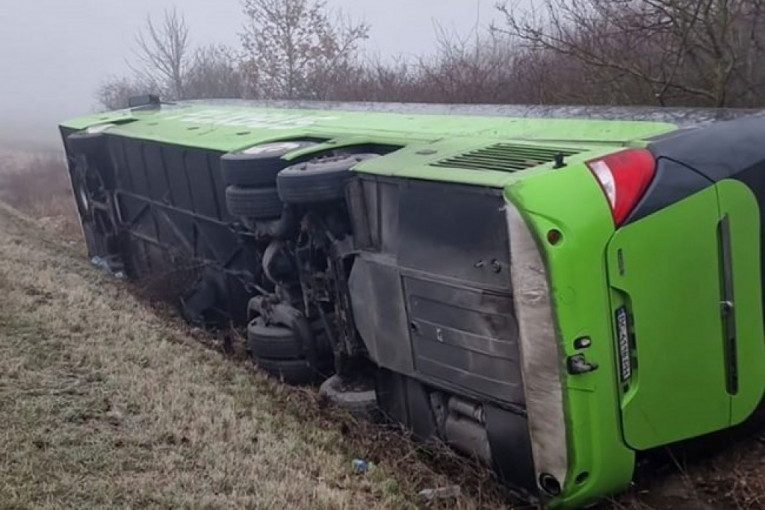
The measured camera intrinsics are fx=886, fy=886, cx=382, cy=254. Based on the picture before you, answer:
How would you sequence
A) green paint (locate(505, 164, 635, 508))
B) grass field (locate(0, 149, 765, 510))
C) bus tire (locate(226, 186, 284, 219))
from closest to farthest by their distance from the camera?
1. green paint (locate(505, 164, 635, 508))
2. grass field (locate(0, 149, 765, 510))
3. bus tire (locate(226, 186, 284, 219))

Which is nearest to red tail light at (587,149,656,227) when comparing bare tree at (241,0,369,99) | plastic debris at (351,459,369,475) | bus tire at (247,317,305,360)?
plastic debris at (351,459,369,475)

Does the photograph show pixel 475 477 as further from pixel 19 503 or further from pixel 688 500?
pixel 19 503

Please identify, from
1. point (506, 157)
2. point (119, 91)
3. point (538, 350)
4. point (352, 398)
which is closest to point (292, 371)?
point (352, 398)

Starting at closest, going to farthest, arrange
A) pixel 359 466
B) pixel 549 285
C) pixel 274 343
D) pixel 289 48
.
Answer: pixel 549 285 → pixel 359 466 → pixel 274 343 → pixel 289 48

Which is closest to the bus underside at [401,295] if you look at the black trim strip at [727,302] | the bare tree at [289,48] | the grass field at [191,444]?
the grass field at [191,444]

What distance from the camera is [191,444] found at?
14.1ft

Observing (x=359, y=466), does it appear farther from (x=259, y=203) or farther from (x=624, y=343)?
(x=259, y=203)

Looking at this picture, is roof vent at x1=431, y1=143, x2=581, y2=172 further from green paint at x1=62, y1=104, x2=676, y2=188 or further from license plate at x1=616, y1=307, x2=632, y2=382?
license plate at x1=616, y1=307, x2=632, y2=382

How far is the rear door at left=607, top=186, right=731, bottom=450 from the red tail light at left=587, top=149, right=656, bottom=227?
86 mm

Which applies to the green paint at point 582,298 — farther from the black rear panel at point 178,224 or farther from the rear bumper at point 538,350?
the black rear panel at point 178,224

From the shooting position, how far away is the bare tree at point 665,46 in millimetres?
7750

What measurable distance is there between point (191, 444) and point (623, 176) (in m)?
2.38

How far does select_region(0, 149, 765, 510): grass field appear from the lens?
3.65 m

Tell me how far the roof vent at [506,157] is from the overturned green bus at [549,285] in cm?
2
